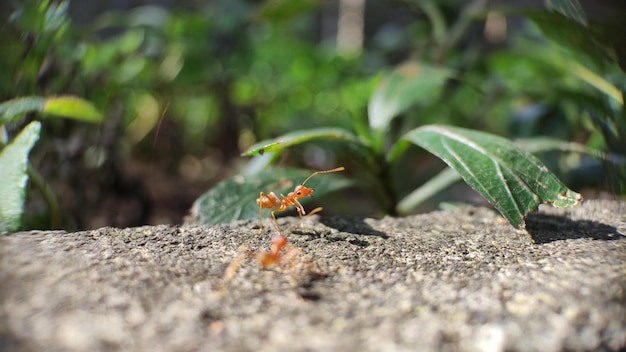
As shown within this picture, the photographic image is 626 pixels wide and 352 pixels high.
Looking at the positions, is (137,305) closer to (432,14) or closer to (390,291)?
(390,291)

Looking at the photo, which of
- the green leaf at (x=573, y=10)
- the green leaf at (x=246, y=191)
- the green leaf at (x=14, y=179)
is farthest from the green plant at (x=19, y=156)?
the green leaf at (x=573, y=10)

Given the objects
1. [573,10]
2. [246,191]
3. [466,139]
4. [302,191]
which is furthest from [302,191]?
[573,10]

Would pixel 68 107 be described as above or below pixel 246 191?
above

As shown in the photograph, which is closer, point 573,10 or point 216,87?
point 573,10

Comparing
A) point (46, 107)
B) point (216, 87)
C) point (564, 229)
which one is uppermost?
point (46, 107)

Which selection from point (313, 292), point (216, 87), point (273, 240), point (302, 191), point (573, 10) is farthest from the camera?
point (216, 87)

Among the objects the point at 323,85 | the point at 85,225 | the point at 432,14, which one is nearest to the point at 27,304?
the point at 85,225

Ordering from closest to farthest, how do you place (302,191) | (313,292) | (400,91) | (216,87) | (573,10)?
(313,292)
(302,191)
(573,10)
(400,91)
(216,87)

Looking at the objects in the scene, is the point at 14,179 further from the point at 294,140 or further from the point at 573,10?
the point at 573,10
